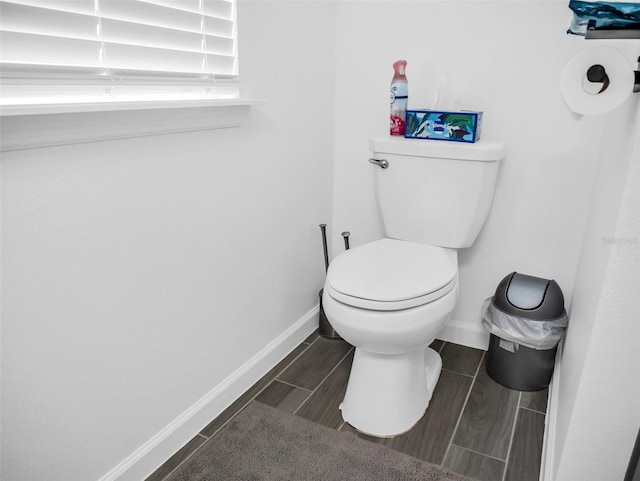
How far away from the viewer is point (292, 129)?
171 centimetres

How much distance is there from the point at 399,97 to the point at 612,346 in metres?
1.08

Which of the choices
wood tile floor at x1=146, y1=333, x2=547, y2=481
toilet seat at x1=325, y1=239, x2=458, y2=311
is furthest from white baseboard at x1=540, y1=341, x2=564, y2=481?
toilet seat at x1=325, y1=239, x2=458, y2=311

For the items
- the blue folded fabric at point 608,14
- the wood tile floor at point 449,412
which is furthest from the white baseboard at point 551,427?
the blue folded fabric at point 608,14

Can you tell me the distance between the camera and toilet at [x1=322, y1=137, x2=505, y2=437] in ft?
Result: 4.26

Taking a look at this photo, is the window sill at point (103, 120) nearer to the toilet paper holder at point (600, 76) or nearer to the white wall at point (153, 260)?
the white wall at point (153, 260)

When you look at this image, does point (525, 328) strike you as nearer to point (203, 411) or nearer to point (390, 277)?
point (390, 277)

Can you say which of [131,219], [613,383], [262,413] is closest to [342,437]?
[262,413]

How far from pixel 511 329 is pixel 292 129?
3.27ft

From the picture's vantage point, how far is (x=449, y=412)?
61.1 inches

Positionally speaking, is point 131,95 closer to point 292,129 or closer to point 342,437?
point 292,129

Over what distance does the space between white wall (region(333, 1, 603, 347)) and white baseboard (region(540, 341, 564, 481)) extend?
0.27 meters

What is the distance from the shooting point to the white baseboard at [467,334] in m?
1.91

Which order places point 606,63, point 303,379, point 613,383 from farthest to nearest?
1. point 303,379
2. point 613,383
3. point 606,63

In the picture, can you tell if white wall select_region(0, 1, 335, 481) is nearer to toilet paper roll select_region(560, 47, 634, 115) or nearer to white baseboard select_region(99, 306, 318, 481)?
white baseboard select_region(99, 306, 318, 481)
